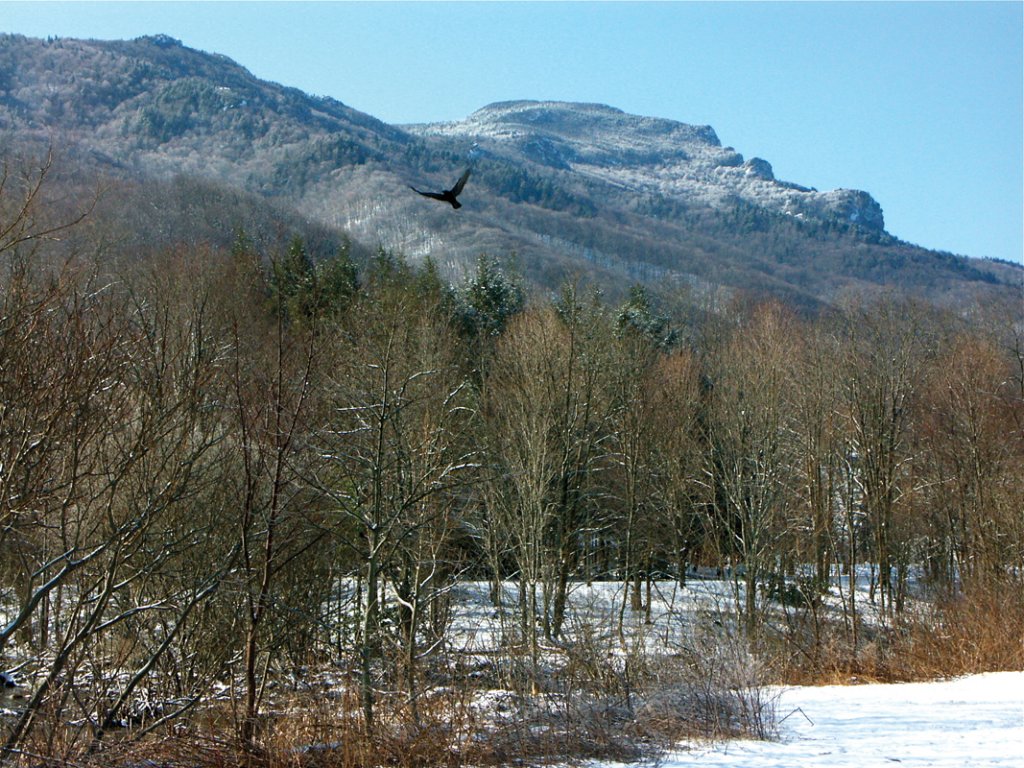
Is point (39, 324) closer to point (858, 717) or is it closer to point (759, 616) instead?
point (858, 717)

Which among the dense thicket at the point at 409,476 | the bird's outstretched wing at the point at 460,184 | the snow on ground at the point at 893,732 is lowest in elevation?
the snow on ground at the point at 893,732

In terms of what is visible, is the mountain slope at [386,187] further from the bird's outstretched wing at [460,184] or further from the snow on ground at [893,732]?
the bird's outstretched wing at [460,184]

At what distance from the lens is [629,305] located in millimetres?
42469

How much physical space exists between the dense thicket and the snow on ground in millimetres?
2584

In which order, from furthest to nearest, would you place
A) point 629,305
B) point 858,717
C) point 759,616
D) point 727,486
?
1. point 629,305
2. point 727,486
3. point 759,616
4. point 858,717

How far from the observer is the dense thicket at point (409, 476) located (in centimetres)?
717

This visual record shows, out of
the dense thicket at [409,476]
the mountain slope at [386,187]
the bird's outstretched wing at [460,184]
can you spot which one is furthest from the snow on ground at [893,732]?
the mountain slope at [386,187]

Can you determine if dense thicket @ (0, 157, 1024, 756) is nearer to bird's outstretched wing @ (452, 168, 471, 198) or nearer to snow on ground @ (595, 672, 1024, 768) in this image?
bird's outstretched wing @ (452, 168, 471, 198)

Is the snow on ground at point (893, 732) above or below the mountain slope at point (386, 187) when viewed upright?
below

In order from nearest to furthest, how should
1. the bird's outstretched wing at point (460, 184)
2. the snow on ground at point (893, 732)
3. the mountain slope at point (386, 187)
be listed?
the bird's outstretched wing at point (460, 184) → the snow on ground at point (893, 732) → the mountain slope at point (386, 187)

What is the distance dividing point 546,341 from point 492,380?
400cm

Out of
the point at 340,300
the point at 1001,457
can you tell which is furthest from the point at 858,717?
the point at 340,300

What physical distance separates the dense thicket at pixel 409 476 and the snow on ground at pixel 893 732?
2.58 meters

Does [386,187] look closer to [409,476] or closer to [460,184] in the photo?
[409,476]
